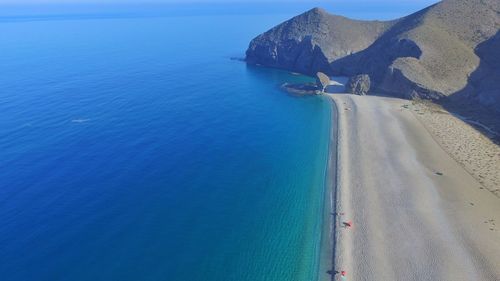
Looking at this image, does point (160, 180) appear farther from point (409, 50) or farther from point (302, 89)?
point (409, 50)

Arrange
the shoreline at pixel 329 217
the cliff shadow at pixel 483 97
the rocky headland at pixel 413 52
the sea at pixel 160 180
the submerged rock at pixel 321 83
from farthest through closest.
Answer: the submerged rock at pixel 321 83 → the rocky headland at pixel 413 52 → the cliff shadow at pixel 483 97 → the sea at pixel 160 180 → the shoreline at pixel 329 217

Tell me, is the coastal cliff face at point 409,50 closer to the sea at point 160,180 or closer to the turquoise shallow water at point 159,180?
the turquoise shallow water at point 159,180

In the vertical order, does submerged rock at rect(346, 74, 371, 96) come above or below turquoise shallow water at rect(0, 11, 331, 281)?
above

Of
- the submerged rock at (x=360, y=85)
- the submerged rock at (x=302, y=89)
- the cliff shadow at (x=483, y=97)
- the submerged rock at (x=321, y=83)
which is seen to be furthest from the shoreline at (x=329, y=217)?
the cliff shadow at (x=483, y=97)

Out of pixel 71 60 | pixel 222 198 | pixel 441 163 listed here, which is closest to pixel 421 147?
pixel 441 163

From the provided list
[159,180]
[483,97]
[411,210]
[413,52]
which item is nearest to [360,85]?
→ [413,52]

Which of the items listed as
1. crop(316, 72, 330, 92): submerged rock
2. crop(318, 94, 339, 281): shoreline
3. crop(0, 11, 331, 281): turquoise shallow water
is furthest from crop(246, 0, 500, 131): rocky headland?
crop(318, 94, 339, 281): shoreline

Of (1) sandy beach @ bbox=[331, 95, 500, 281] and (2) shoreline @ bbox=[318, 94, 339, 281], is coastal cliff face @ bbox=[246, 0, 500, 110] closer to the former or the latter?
(1) sandy beach @ bbox=[331, 95, 500, 281]
